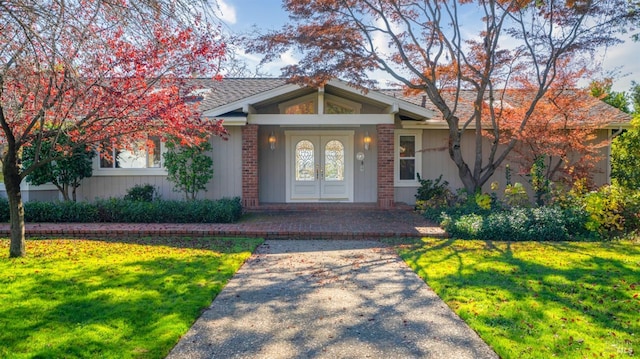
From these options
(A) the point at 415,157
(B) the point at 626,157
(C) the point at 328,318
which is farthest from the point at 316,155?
(B) the point at 626,157

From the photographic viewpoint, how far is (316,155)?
12.3 meters

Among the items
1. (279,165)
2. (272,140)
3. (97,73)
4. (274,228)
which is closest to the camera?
(97,73)

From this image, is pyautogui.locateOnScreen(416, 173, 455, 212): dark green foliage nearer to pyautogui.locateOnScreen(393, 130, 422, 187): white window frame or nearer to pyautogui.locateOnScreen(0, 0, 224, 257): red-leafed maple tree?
pyautogui.locateOnScreen(393, 130, 422, 187): white window frame

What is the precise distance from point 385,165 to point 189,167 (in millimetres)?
4966

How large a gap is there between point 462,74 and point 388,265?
660cm

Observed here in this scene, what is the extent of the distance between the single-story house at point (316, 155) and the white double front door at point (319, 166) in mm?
29

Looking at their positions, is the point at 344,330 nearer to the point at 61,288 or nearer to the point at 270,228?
the point at 61,288

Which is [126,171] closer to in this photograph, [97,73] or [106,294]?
[97,73]

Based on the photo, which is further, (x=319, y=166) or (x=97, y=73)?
(x=319, y=166)

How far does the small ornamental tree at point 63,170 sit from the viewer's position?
9.84 metres

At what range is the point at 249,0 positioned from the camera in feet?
14.0

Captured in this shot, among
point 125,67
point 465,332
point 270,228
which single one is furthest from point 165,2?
point 270,228

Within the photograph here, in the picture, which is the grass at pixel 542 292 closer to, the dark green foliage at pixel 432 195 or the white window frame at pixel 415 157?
the dark green foliage at pixel 432 195

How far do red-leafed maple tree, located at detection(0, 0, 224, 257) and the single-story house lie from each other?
406 cm
